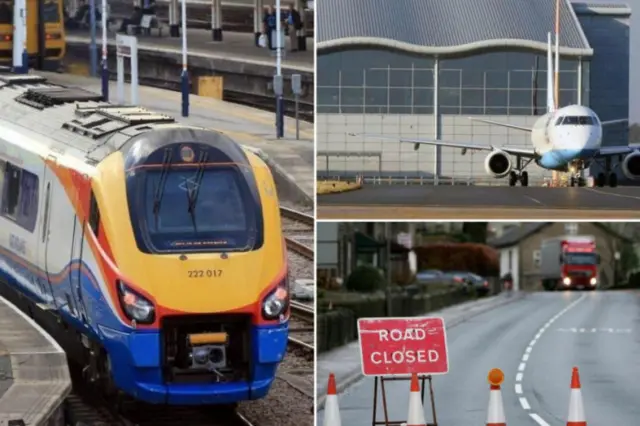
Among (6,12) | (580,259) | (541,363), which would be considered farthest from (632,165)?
(6,12)

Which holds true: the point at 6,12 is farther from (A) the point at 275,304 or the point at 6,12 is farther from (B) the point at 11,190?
(A) the point at 275,304

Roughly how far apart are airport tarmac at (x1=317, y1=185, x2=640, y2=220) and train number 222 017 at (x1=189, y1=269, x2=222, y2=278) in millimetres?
792

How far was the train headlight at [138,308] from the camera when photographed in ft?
40.3

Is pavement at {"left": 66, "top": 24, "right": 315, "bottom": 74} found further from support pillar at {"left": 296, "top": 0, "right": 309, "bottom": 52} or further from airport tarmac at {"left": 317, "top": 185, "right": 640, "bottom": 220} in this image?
airport tarmac at {"left": 317, "top": 185, "right": 640, "bottom": 220}

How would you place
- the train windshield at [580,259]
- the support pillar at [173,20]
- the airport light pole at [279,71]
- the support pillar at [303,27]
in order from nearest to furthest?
the train windshield at [580,259], the support pillar at [303,27], the airport light pole at [279,71], the support pillar at [173,20]

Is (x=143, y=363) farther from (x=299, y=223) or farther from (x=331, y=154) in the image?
(x=299, y=223)

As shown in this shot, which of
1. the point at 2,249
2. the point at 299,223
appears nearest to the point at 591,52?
the point at 2,249

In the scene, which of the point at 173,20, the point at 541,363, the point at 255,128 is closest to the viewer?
the point at 541,363

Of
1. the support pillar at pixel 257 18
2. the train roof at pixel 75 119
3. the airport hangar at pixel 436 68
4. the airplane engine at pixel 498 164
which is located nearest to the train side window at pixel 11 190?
the train roof at pixel 75 119

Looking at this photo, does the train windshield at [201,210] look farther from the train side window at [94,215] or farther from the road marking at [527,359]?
the road marking at [527,359]

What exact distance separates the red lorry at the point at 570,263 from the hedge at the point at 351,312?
90cm

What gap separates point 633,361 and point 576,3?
305 cm

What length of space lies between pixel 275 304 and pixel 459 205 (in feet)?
4.38

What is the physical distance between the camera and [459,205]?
1290 centimetres
